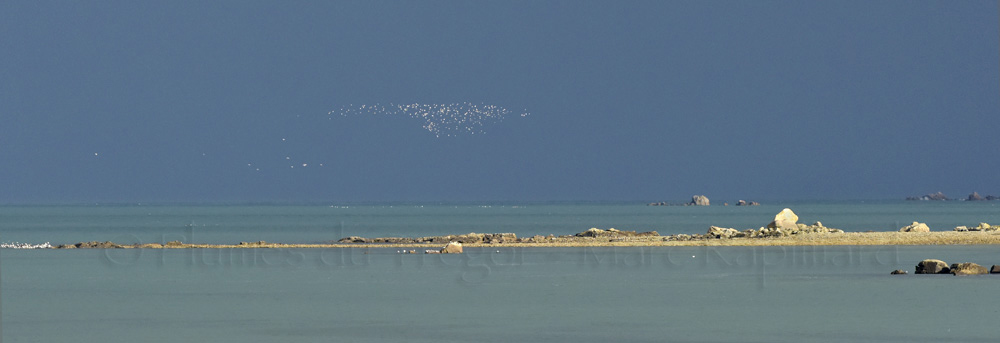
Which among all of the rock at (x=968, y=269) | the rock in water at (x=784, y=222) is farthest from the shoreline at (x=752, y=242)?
the rock at (x=968, y=269)

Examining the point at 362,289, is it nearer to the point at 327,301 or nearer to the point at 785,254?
the point at 327,301

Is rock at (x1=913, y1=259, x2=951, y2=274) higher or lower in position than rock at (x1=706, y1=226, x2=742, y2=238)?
lower

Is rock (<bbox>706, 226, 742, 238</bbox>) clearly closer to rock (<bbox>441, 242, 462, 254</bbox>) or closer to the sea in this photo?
the sea

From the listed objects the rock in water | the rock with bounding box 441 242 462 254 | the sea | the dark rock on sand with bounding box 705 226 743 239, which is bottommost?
the sea

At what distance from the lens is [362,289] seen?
142 feet

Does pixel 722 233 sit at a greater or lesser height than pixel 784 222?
lesser

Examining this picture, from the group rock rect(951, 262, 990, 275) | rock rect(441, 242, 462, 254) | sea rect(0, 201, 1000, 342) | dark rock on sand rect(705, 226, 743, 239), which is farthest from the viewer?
dark rock on sand rect(705, 226, 743, 239)

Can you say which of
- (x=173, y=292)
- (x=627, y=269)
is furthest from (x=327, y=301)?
(x=627, y=269)

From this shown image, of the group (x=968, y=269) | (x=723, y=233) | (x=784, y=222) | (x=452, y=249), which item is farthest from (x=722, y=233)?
(x=968, y=269)

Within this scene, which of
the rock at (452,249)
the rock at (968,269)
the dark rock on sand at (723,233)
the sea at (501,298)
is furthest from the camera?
the dark rock on sand at (723,233)

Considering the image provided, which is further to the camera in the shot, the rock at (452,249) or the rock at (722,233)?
the rock at (722,233)

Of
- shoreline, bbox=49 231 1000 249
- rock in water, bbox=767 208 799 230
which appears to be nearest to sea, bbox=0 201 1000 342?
shoreline, bbox=49 231 1000 249

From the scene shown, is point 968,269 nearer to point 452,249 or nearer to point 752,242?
point 752,242

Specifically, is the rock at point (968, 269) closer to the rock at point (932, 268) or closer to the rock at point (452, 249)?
the rock at point (932, 268)
